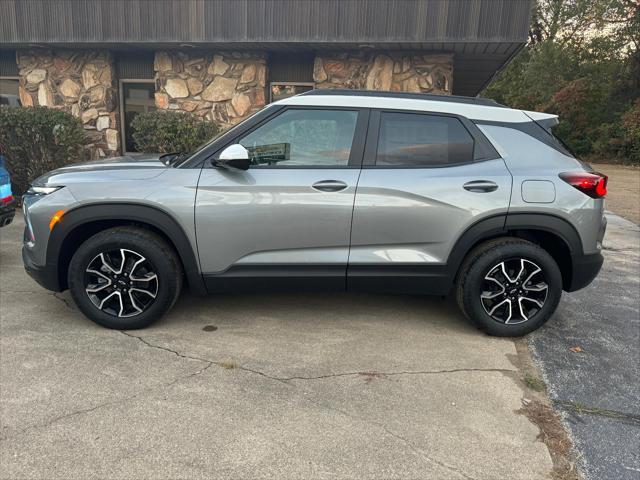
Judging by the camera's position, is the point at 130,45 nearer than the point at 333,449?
No

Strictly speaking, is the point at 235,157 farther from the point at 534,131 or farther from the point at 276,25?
the point at 276,25

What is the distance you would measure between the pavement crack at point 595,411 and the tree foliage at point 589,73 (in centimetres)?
3066

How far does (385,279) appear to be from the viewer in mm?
3748

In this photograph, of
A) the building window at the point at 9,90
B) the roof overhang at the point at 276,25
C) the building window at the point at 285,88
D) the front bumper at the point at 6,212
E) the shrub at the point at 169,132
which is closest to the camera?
the front bumper at the point at 6,212

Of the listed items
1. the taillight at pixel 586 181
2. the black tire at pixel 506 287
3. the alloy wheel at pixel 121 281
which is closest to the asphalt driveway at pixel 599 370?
the black tire at pixel 506 287

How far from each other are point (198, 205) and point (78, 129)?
5.95 metres

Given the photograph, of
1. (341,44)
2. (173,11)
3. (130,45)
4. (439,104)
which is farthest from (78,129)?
(439,104)

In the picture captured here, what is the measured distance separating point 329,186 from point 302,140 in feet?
1.40

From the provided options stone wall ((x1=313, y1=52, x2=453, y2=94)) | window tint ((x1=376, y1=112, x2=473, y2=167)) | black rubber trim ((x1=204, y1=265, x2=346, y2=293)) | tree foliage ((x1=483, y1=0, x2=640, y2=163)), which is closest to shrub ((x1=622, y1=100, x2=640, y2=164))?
tree foliage ((x1=483, y1=0, x2=640, y2=163))

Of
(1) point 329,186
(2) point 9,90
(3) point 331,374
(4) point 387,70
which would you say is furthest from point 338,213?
(2) point 9,90

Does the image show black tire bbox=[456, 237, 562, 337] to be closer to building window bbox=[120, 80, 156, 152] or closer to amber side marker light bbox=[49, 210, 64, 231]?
amber side marker light bbox=[49, 210, 64, 231]

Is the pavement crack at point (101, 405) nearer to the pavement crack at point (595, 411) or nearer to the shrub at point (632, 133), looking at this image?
the pavement crack at point (595, 411)

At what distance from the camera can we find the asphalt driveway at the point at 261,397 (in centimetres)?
241

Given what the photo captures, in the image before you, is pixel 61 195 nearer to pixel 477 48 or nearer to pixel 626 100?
pixel 477 48
